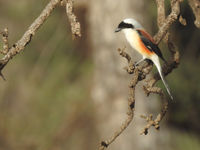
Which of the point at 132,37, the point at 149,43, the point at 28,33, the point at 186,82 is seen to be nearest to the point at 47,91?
the point at 186,82

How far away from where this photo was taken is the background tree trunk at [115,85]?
9.52 meters

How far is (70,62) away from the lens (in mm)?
10289

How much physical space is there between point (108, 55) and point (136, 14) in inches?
33.2

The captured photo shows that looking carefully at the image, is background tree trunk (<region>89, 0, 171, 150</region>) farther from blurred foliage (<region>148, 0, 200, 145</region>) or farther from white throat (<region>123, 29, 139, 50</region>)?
white throat (<region>123, 29, 139, 50</region>)

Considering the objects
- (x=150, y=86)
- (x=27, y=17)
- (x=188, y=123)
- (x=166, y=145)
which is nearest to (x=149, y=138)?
(x=166, y=145)

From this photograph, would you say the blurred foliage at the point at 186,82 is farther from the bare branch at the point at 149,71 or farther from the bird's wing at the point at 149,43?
the bare branch at the point at 149,71

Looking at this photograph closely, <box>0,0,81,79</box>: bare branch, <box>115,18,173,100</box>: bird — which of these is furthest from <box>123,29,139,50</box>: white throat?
<box>0,0,81,79</box>: bare branch

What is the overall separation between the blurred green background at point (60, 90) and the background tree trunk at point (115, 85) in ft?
1.23

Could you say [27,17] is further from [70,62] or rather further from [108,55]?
[108,55]

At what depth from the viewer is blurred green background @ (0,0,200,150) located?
928 centimetres

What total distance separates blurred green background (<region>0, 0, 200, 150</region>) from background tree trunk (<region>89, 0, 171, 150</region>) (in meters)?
0.38

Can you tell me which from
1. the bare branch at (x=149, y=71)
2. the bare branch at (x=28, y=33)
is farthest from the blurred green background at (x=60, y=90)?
the bare branch at (x=28, y=33)

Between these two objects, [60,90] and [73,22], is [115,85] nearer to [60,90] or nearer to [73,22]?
[60,90]

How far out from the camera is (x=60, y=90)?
382 inches
